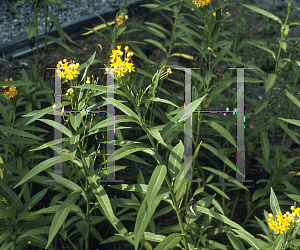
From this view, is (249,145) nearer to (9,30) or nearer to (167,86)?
(167,86)

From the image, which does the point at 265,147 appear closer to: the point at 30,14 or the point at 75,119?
the point at 75,119

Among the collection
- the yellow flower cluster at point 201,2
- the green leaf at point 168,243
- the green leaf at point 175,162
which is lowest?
the green leaf at point 168,243

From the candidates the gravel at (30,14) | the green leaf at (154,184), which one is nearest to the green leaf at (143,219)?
the green leaf at (154,184)

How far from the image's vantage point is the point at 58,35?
3924 mm

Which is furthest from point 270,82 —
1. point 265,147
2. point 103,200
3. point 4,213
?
point 4,213

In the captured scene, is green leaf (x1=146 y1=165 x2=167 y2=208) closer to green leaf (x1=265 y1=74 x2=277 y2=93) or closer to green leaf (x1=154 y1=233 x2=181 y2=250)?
green leaf (x1=154 y1=233 x2=181 y2=250)

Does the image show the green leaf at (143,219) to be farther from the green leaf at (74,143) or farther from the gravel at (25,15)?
the gravel at (25,15)

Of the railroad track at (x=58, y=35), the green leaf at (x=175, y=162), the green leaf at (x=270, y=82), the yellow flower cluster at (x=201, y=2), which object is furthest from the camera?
the railroad track at (x=58, y=35)

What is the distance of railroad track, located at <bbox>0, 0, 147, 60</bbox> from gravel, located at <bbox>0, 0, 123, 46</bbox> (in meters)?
0.11

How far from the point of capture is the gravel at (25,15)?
13.0 ft

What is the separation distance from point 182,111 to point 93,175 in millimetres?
569

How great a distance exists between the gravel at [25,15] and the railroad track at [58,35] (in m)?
0.11

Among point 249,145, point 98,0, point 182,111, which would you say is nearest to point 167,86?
point 249,145

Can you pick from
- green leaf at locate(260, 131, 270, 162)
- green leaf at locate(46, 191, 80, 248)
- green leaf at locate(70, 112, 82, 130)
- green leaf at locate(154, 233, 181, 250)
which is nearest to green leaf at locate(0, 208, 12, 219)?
green leaf at locate(46, 191, 80, 248)
